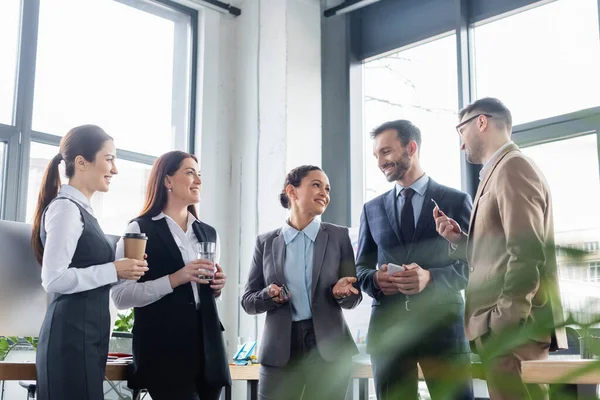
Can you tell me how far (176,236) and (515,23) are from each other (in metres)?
2.66

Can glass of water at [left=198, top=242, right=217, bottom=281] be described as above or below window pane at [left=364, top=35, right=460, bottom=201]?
Answer: below

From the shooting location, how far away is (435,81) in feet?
14.9


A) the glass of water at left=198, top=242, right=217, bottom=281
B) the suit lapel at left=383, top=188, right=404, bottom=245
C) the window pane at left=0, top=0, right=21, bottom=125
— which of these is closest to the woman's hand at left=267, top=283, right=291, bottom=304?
the glass of water at left=198, top=242, right=217, bottom=281

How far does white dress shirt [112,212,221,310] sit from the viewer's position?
2.29 m

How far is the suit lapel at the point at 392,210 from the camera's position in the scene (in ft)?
8.36

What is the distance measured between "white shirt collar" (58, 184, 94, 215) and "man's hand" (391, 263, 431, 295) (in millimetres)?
1028

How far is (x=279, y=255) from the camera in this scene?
102 inches

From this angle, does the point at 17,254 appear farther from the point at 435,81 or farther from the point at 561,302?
the point at 435,81

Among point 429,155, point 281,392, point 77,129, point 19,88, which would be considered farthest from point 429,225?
point 19,88

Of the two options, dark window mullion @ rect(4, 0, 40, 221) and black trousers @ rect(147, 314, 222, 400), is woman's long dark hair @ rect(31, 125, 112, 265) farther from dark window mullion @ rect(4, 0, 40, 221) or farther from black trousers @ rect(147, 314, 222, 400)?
dark window mullion @ rect(4, 0, 40, 221)

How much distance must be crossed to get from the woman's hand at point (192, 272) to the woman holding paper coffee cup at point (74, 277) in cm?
15

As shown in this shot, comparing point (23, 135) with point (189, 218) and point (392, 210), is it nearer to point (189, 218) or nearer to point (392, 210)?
point (189, 218)

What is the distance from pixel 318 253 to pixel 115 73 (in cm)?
269

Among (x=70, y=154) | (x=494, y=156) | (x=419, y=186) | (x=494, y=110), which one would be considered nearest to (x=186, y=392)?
(x=70, y=154)
